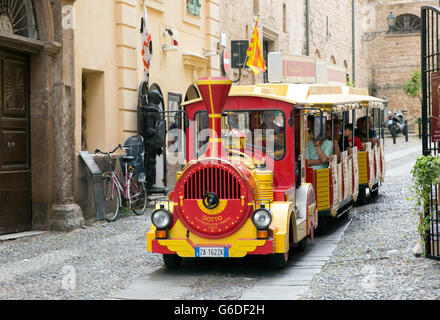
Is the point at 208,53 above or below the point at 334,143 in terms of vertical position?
above

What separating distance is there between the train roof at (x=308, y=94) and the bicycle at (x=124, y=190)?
3.90m

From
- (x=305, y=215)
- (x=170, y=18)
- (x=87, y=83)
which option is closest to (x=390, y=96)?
(x=170, y=18)

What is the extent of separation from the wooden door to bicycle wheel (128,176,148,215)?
2396 millimetres

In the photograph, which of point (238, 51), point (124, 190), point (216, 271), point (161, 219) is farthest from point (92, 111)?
point (238, 51)

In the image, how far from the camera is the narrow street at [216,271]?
285 inches

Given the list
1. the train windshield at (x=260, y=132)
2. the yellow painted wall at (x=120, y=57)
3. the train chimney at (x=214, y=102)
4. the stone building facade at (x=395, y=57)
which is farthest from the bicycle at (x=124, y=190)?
the stone building facade at (x=395, y=57)

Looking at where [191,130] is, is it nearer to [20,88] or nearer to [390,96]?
[20,88]

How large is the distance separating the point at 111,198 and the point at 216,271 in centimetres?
531

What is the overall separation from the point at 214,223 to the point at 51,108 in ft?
16.5

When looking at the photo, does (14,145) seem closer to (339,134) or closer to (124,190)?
(124,190)

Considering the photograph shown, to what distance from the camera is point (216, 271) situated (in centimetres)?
860

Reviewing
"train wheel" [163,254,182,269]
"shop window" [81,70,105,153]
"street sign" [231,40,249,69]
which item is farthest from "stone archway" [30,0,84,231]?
"street sign" [231,40,249,69]

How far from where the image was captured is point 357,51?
1785 inches

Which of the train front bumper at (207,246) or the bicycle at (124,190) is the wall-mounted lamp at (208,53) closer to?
the bicycle at (124,190)
